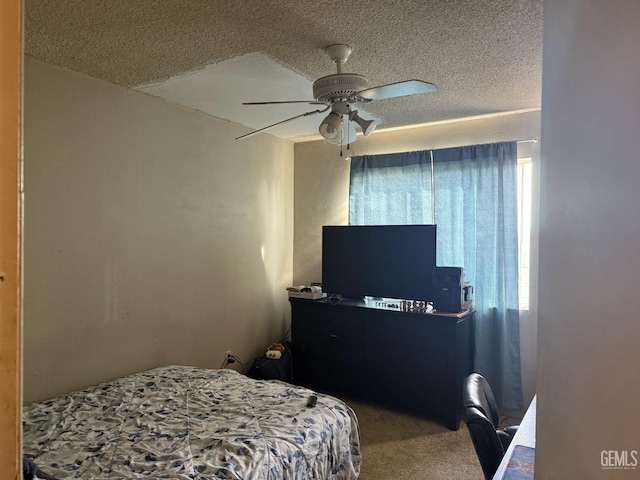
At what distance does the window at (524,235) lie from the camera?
341cm

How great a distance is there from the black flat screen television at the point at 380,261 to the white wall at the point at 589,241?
279 centimetres

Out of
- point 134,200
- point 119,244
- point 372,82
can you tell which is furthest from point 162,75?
point 372,82

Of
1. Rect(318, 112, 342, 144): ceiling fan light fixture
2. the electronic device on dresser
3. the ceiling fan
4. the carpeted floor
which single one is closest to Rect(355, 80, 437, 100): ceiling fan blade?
the ceiling fan

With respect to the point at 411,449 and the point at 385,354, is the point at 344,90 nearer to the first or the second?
the point at 385,354

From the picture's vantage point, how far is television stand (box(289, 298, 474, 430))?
127 inches

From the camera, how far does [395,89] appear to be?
6.75 ft

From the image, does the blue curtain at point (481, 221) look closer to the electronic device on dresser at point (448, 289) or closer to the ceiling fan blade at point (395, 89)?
the electronic device on dresser at point (448, 289)

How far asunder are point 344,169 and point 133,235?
2.22 meters

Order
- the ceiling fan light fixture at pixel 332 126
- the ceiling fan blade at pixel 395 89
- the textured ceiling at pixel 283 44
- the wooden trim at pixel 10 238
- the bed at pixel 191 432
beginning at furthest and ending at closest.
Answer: the ceiling fan light fixture at pixel 332 126, the ceiling fan blade at pixel 395 89, the textured ceiling at pixel 283 44, the bed at pixel 191 432, the wooden trim at pixel 10 238

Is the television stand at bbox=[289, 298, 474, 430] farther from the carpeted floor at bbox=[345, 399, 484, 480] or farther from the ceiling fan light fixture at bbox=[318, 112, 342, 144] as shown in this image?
the ceiling fan light fixture at bbox=[318, 112, 342, 144]

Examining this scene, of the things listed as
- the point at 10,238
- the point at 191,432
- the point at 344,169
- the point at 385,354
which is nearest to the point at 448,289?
the point at 385,354

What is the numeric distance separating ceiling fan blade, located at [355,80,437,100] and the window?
181 cm

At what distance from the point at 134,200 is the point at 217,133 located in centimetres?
103

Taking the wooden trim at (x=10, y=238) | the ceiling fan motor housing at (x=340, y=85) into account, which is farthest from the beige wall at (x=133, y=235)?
the wooden trim at (x=10, y=238)
